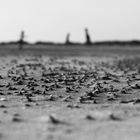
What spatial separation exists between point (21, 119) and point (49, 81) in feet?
17.5

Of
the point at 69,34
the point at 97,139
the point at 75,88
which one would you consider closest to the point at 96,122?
the point at 97,139

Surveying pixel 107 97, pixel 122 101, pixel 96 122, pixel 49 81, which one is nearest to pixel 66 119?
pixel 96 122

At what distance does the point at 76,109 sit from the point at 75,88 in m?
2.99

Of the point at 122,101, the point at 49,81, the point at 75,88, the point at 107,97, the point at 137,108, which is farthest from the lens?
the point at 49,81

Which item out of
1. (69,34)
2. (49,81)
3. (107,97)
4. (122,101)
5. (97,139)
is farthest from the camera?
(69,34)

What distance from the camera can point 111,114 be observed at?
504 cm

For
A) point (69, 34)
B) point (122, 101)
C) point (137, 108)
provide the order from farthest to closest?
point (69, 34) → point (122, 101) → point (137, 108)

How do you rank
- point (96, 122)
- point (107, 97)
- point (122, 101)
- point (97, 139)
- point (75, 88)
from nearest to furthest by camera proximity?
1. point (97, 139)
2. point (96, 122)
3. point (122, 101)
4. point (107, 97)
5. point (75, 88)

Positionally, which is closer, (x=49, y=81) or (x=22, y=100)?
(x=22, y=100)

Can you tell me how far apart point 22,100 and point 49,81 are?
11.4 ft

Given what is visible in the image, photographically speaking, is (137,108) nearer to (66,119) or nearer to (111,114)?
(111,114)

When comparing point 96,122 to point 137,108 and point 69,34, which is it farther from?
point 69,34

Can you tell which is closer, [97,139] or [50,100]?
[97,139]

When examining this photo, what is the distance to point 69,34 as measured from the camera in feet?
205
